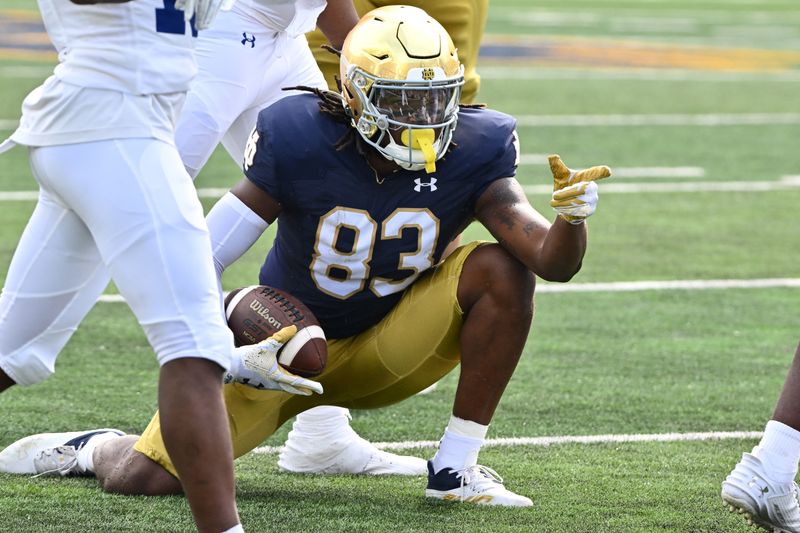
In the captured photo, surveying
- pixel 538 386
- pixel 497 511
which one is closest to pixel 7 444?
pixel 497 511

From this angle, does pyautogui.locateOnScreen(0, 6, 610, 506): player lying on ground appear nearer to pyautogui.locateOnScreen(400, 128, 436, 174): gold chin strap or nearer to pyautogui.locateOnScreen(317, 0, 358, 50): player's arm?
pyautogui.locateOnScreen(400, 128, 436, 174): gold chin strap

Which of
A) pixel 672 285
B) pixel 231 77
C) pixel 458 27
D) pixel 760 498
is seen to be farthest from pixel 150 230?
pixel 672 285

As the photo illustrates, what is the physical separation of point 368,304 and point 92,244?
927mm

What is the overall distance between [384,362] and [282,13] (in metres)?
1.12

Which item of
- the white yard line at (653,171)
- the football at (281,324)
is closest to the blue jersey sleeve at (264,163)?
the football at (281,324)

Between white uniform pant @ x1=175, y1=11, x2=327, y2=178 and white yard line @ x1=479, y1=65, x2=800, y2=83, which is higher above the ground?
white uniform pant @ x1=175, y1=11, x2=327, y2=178

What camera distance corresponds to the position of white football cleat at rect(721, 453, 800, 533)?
3080mm

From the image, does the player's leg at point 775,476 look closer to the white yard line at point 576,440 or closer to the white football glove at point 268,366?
the white yard line at point 576,440

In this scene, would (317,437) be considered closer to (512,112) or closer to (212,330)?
(212,330)

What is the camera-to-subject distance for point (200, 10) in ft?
8.53

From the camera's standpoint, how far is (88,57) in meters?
2.56

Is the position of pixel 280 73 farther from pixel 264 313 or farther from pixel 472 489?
pixel 472 489

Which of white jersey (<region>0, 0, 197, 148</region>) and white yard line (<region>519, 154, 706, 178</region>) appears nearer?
white jersey (<region>0, 0, 197, 148</region>)

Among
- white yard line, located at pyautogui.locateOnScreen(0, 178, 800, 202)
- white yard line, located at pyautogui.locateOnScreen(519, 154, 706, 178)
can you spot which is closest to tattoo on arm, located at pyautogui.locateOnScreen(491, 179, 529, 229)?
white yard line, located at pyautogui.locateOnScreen(0, 178, 800, 202)
